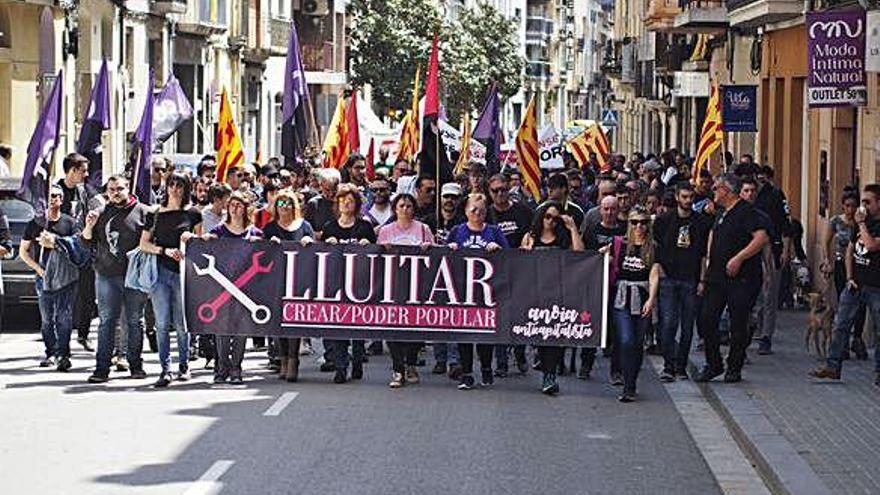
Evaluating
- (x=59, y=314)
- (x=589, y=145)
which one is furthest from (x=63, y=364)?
(x=589, y=145)

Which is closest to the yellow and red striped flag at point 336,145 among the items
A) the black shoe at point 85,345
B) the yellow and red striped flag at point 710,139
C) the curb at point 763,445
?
the yellow and red striped flag at point 710,139

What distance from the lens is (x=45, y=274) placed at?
60.1ft

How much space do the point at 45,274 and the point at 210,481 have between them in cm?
641

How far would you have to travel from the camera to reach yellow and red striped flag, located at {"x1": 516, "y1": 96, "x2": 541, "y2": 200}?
2664 centimetres

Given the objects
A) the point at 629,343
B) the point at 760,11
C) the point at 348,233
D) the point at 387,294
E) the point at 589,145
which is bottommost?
the point at 629,343

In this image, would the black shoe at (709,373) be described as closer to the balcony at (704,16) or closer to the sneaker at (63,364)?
the sneaker at (63,364)

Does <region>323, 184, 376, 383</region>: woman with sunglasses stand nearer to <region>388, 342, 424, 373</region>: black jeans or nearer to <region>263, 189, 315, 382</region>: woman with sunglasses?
<region>263, 189, 315, 382</region>: woman with sunglasses

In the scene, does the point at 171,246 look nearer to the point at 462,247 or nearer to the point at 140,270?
the point at 140,270

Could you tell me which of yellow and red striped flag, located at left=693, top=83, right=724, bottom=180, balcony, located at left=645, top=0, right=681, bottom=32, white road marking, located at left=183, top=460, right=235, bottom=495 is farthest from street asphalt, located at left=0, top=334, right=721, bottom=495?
balcony, located at left=645, top=0, right=681, bottom=32

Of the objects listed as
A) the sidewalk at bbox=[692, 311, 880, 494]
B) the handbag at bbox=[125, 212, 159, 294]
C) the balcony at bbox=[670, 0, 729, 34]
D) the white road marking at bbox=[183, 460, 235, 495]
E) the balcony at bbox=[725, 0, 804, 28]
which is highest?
the balcony at bbox=[670, 0, 729, 34]

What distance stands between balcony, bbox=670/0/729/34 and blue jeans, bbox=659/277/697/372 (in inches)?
923

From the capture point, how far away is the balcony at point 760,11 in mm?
31500

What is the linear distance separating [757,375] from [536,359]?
6.71 feet

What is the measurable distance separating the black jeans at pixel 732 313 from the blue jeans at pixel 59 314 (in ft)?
18.1
